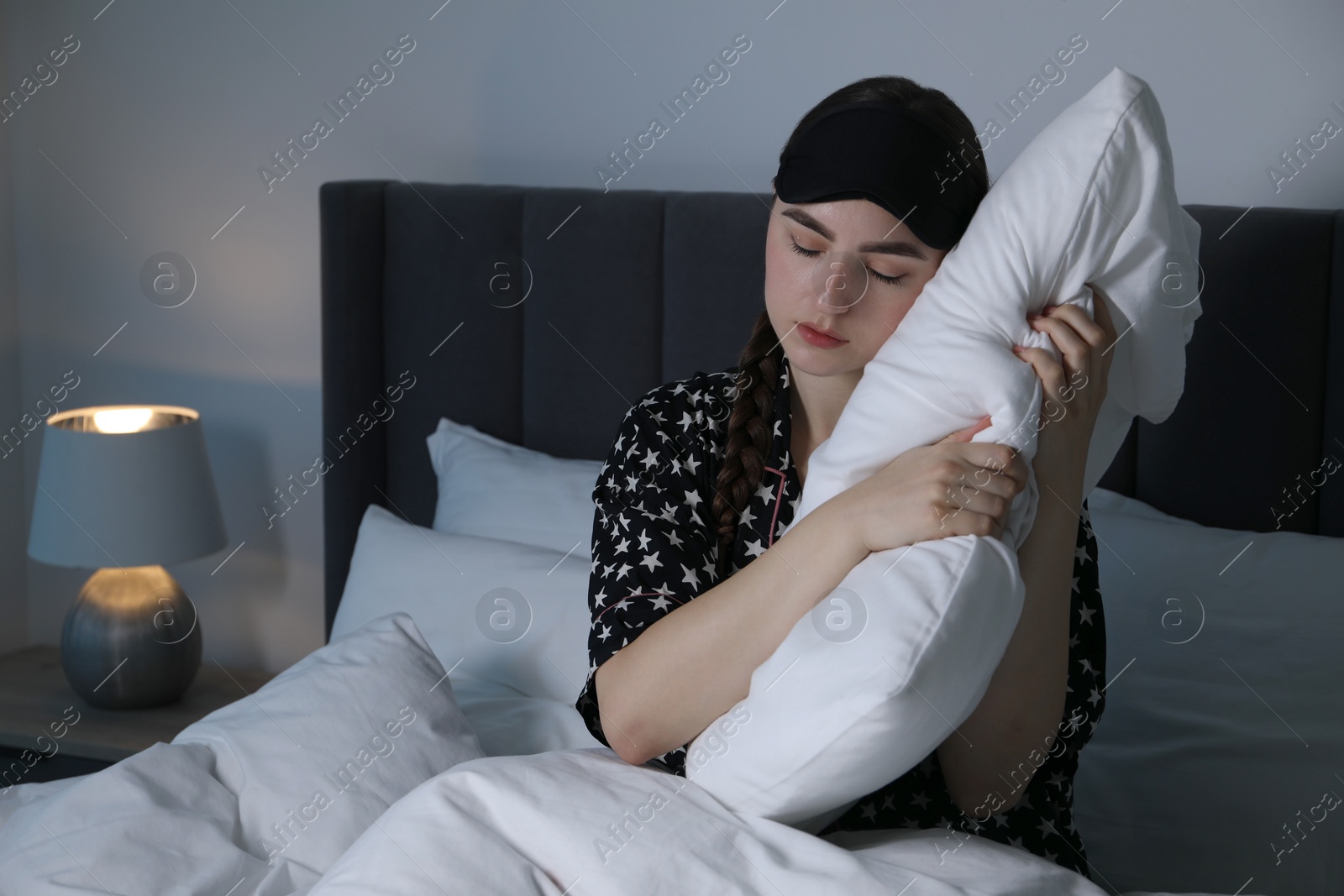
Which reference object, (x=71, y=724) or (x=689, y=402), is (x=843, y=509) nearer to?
(x=689, y=402)

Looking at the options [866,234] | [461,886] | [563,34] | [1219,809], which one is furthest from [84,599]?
[1219,809]

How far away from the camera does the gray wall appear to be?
5.30 feet

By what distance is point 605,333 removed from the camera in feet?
5.96

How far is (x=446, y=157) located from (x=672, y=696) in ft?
4.72

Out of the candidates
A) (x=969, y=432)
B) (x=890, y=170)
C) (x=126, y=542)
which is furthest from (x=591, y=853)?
(x=126, y=542)

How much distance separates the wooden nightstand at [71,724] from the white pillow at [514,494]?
62 centimetres

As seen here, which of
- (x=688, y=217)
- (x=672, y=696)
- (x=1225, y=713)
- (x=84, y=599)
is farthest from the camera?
(x=84, y=599)

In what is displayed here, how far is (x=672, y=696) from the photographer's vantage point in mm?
928

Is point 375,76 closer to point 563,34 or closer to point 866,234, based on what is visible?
point 563,34

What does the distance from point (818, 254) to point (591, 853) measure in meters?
0.59

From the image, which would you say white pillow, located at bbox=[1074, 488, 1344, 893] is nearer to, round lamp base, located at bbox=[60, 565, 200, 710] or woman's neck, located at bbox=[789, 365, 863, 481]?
woman's neck, located at bbox=[789, 365, 863, 481]

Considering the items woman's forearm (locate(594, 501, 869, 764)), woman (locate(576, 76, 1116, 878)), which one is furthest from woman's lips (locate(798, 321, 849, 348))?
woman's forearm (locate(594, 501, 869, 764))

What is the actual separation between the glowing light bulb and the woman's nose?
1549 millimetres

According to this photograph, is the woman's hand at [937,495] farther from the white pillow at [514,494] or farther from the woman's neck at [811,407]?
the white pillow at [514,494]
